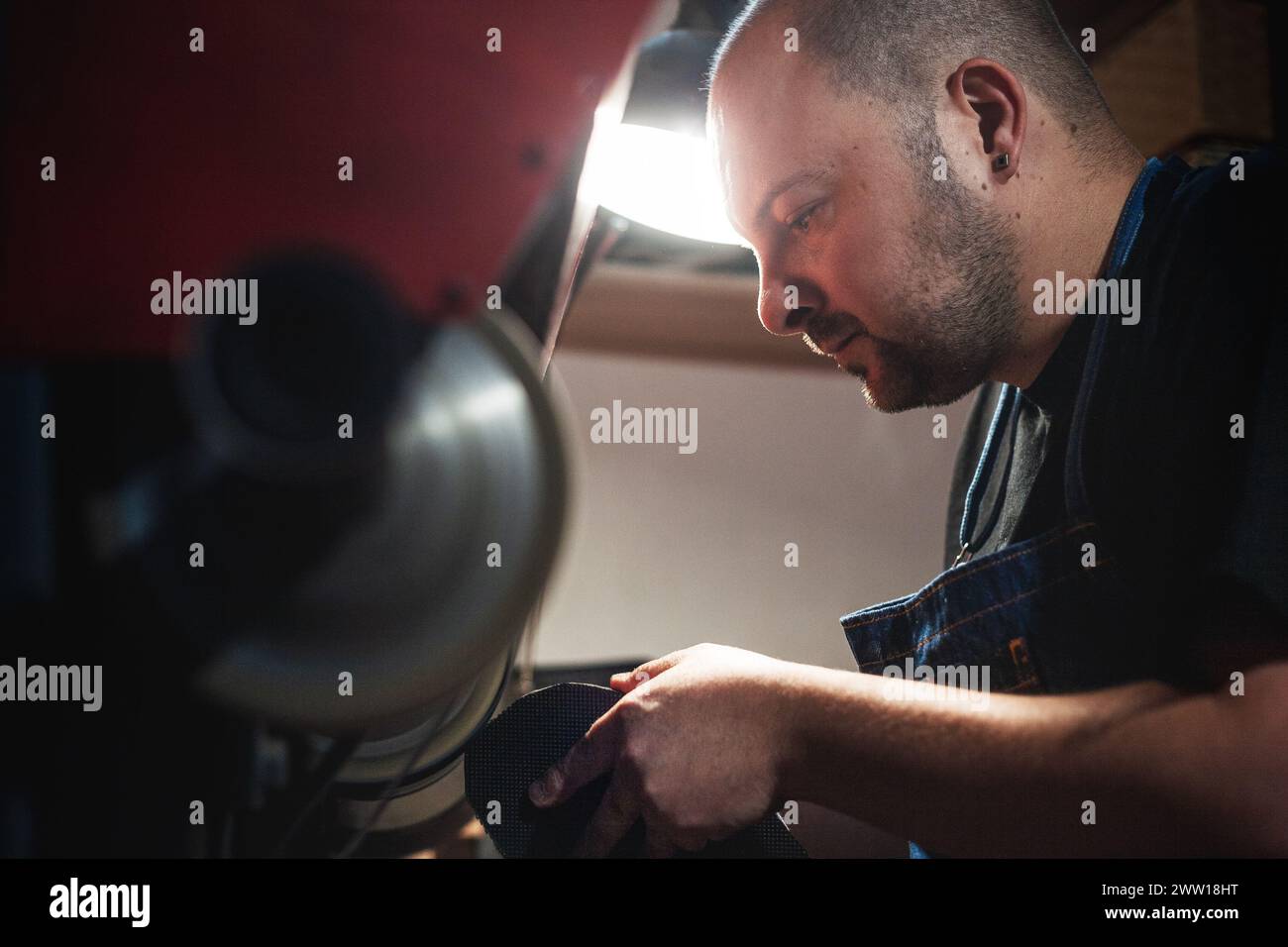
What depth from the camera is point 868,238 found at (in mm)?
853

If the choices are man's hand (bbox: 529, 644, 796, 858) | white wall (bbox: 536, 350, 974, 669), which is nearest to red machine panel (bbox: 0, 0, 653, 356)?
man's hand (bbox: 529, 644, 796, 858)

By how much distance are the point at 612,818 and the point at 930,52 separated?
75cm

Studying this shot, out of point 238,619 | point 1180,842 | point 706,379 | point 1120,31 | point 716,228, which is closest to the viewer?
point 238,619

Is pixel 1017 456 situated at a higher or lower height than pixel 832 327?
lower

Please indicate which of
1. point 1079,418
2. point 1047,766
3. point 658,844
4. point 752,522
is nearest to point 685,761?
point 658,844

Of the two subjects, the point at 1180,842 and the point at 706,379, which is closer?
the point at 1180,842

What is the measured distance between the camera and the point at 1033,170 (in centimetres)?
87

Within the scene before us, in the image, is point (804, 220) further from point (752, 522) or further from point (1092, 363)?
point (752, 522)

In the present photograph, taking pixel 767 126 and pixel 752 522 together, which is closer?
pixel 767 126

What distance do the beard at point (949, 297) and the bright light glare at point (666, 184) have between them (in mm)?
193

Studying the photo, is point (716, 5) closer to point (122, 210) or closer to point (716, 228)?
point (716, 228)

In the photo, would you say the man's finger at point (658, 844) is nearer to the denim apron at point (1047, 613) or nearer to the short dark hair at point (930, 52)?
the denim apron at point (1047, 613)

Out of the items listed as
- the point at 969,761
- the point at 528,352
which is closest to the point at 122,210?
the point at 528,352
